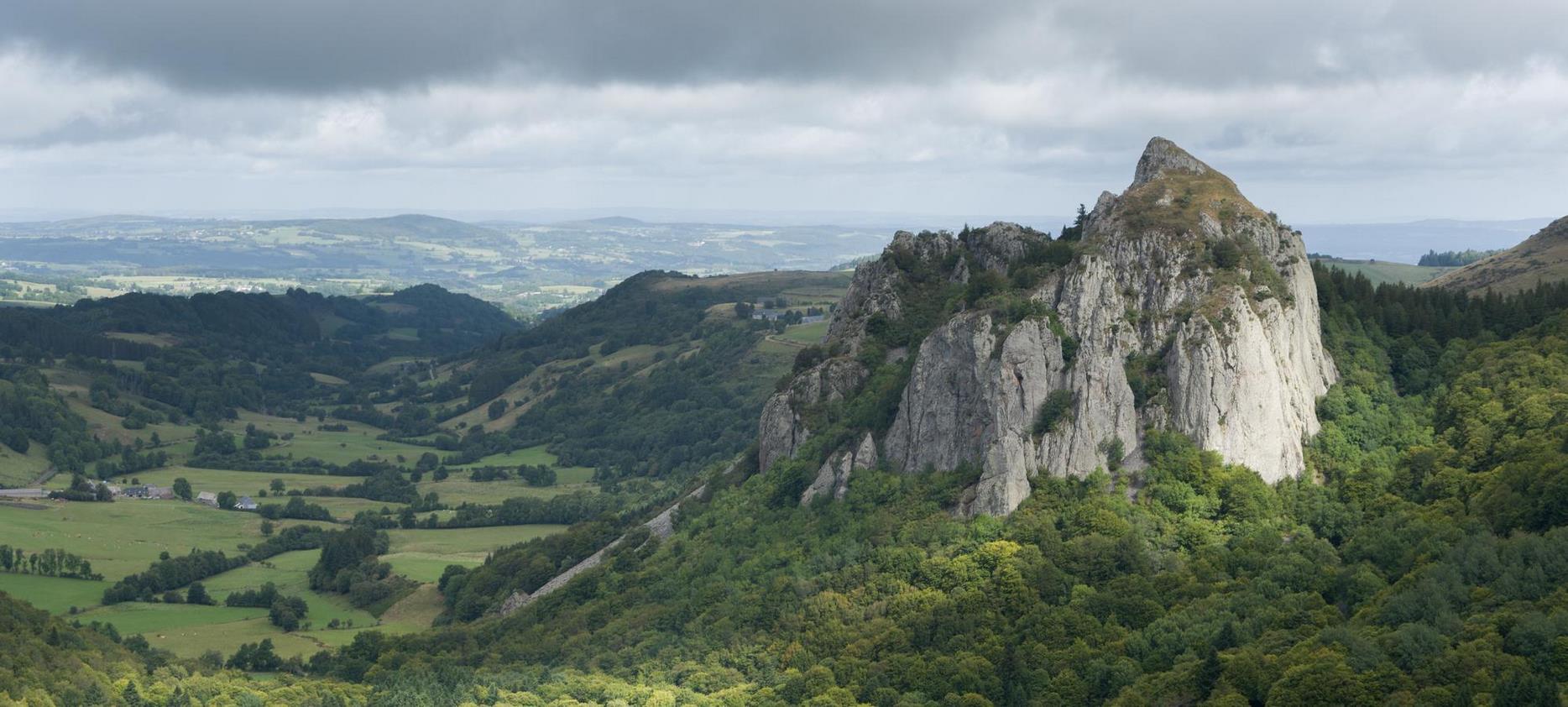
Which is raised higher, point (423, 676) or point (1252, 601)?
point (1252, 601)

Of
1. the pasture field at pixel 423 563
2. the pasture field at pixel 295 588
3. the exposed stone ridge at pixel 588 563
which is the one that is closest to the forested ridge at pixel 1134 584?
the exposed stone ridge at pixel 588 563

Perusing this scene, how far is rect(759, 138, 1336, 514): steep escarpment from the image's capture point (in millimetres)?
109750

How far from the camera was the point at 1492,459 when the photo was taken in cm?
10488

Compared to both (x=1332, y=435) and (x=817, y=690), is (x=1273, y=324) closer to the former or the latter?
(x=1332, y=435)

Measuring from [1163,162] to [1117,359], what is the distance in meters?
27.9

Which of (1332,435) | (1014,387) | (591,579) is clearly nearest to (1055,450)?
(1014,387)

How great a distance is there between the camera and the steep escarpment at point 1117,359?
4321 inches

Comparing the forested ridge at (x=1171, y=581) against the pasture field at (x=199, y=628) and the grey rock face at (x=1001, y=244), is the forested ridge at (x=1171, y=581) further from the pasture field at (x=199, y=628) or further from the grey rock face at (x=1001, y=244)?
the grey rock face at (x=1001, y=244)

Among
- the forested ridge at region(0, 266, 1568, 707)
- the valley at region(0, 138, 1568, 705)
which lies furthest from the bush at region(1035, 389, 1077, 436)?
the forested ridge at region(0, 266, 1568, 707)

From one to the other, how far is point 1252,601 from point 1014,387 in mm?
26433

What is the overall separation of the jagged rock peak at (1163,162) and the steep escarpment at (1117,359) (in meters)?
0.16

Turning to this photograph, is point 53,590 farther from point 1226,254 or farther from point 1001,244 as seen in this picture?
point 1226,254

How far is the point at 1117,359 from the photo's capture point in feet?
367

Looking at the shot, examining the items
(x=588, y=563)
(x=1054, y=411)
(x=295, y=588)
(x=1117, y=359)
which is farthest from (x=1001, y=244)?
(x=295, y=588)
